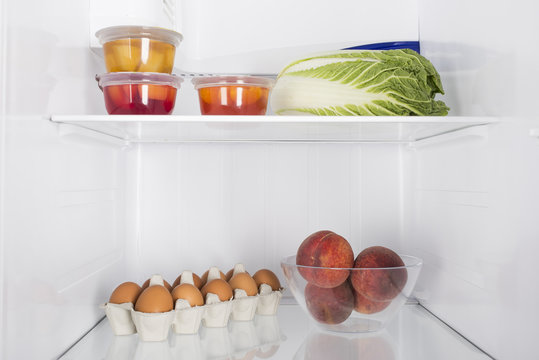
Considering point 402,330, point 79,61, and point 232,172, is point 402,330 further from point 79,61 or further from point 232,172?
point 79,61

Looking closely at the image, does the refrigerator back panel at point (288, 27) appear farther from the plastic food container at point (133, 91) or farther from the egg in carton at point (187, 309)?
the egg in carton at point (187, 309)

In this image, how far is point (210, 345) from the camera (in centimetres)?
99

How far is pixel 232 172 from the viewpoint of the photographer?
1.35 meters

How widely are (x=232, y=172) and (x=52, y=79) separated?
0.56m

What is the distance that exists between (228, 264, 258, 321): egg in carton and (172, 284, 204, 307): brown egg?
9cm

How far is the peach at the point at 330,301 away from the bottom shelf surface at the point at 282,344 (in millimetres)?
50

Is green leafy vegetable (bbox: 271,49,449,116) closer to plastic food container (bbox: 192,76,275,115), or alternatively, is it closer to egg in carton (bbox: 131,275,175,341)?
plastic food container (bbox: 192,76,275,115)

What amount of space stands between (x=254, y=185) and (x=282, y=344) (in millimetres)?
458

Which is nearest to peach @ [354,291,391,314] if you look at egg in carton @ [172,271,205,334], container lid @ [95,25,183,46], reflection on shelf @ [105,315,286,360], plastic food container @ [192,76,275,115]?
reflection on shelf @ [105,315,286,360]

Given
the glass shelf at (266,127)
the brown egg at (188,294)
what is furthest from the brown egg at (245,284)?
the glass shelf at (266,127)

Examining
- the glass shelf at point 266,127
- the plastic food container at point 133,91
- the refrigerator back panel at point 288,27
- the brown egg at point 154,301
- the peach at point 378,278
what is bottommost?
the brown egg at point 154,301

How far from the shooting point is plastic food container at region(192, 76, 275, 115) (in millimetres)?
972

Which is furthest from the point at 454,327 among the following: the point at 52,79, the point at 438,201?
the point at 52,79

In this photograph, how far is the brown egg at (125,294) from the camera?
1032 millimetres
